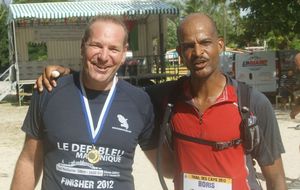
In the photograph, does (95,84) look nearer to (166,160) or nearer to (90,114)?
(90,114)

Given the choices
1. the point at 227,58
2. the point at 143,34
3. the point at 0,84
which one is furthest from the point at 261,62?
the point at 0,84

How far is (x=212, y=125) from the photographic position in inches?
98.6

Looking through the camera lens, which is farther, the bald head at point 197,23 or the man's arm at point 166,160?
the man's arm at point 166,160

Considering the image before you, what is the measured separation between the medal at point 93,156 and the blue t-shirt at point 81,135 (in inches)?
0.6

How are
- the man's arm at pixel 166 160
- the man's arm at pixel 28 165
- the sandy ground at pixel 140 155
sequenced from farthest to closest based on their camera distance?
the sandy ground at pixel 140 155, the man's arm at pixel 166 160, the man's arm at pixel 28 165

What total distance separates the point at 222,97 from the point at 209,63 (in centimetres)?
18

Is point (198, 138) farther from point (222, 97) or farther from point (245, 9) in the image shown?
point (245, 9)

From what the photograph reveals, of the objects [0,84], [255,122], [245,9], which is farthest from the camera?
[0,84]

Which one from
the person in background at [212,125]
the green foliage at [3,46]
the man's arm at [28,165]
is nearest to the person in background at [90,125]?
the man's arm at [28,165]

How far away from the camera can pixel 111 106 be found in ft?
8.27

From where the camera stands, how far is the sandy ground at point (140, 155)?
23.9 feet

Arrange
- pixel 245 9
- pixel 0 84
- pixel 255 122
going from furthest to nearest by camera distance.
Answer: pixel 0 84 → pixel 245 9 → pixel 255 122

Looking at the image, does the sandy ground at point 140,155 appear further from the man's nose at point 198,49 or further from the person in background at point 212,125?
the man's nose at point 198,49

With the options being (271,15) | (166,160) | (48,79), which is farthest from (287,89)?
(48,79)
